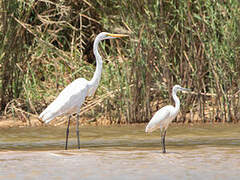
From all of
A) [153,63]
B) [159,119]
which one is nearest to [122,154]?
[159,119]

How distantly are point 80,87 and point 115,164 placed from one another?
1.87 m

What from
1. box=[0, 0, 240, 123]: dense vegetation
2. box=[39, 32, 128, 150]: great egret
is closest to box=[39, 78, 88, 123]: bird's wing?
box=[39, 32, 128, 150]: great egret

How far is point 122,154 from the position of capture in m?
6.21

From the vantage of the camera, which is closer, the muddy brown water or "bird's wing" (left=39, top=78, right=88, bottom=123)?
the muddy brown water

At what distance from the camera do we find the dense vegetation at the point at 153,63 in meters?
8.30

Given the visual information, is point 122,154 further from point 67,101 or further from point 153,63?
point 153,63

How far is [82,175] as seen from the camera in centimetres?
519

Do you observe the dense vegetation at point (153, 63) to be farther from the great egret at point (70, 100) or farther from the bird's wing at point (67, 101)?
the bird's wing at point (67, 101)

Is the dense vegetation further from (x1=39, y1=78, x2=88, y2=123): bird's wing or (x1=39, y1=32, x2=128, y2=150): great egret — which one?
(x1=39, y1=78, x2=88, y2=123): bird's wing

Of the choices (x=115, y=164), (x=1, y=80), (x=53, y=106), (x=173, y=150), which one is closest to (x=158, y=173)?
(x=115, y=164)

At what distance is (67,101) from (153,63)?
1.86m

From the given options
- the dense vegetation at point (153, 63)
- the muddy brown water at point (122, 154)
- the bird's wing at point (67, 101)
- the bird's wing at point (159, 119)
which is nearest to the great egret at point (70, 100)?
the bird's wing at point (67, 101)

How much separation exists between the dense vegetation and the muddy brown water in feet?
1.20

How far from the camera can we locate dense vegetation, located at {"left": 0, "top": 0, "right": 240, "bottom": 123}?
27.2ft
